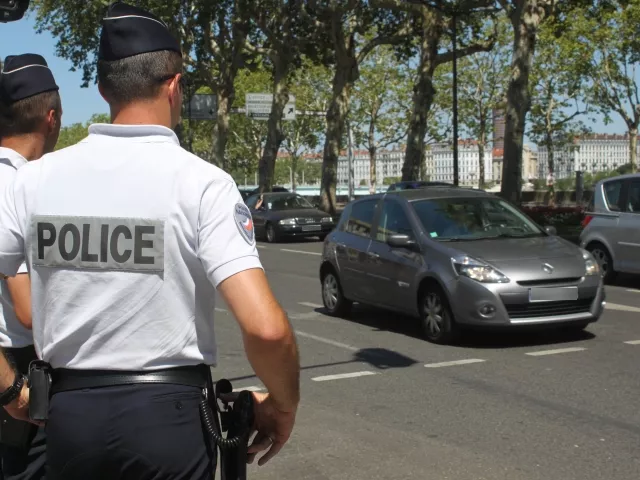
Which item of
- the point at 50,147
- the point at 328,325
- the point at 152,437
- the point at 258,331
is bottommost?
the point at 328,325

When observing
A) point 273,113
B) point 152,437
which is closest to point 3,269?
point 152,437

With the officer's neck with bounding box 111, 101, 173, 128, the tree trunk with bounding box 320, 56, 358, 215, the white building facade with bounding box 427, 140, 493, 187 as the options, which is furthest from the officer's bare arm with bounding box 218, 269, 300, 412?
the white building facade with bounding box 427, 140, 493, 187

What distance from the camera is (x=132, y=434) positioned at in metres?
2.17

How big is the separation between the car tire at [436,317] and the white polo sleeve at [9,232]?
23.5 ft

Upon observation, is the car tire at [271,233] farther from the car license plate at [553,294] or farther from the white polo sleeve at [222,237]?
the white polo sleeve at [222,237]

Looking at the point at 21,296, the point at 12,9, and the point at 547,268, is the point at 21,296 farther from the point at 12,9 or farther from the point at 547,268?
the point at 547,268

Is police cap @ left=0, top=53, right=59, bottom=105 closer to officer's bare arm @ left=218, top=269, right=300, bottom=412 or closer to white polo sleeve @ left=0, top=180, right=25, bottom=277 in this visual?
white polo sleeve @ left=0, top=180, right=25, bottom=277

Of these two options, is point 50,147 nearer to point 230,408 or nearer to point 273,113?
point 230,408

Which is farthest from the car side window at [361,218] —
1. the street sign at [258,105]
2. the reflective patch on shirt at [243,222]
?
the street sign at [258,105]

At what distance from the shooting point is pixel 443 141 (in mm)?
76938

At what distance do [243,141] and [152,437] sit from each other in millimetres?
87744

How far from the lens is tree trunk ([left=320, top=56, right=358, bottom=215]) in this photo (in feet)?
119

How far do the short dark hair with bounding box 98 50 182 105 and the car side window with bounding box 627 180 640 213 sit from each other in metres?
12.5

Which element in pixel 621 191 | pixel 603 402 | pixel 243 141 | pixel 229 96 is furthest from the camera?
pixel 243 141
